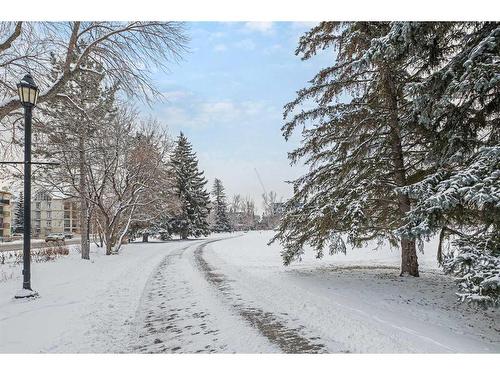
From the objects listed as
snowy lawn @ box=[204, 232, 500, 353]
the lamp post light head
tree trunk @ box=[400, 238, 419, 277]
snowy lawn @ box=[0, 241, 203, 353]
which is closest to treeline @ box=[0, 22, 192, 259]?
the lamp post light head

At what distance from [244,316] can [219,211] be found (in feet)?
135

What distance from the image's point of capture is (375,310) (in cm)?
464

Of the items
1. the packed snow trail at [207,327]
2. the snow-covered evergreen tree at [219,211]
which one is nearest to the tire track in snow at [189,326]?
the packed snow trail at [207,327]

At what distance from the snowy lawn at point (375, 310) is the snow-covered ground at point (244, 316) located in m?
0.02

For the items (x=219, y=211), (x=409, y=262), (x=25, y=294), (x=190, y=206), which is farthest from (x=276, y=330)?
(x=219, y=211)

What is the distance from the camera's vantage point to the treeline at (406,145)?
3.59m

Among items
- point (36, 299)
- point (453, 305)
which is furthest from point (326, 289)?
point (36, 299)

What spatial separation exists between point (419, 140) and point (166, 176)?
13.9 metres

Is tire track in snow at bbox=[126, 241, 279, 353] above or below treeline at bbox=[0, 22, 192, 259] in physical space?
below

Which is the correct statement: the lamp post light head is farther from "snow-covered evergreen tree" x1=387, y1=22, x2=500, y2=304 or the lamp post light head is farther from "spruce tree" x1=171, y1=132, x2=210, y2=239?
"spruce tree" x1=171, y1=132, x2=210, y2=239

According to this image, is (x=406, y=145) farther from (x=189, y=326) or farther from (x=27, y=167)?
(x=27, y=167)

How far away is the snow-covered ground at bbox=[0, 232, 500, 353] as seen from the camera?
10.9 ft

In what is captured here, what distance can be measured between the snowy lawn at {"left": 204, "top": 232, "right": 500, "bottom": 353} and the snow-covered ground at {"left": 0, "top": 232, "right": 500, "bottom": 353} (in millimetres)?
16

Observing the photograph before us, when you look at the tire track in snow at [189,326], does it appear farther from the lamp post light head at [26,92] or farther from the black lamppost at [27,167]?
the lamp post light head at [26,92]
